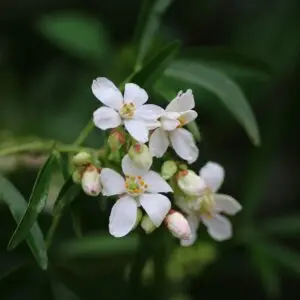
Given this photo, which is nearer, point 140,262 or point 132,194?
point 132,194

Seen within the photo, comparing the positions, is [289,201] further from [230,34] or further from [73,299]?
[73,299]

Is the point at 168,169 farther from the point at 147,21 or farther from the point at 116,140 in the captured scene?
the point at 147,21

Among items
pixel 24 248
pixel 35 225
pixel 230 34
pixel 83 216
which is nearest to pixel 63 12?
pixel 230 34

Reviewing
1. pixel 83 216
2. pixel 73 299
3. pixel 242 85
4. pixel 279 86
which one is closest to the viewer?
pixel 73 299

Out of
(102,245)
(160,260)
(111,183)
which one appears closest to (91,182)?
(111,183)

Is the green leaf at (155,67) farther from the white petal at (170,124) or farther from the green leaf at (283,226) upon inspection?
the green leaf at (283,226)

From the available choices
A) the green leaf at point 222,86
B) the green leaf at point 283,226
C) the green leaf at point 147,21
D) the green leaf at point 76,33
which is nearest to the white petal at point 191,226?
the green leaf at point 222,86
